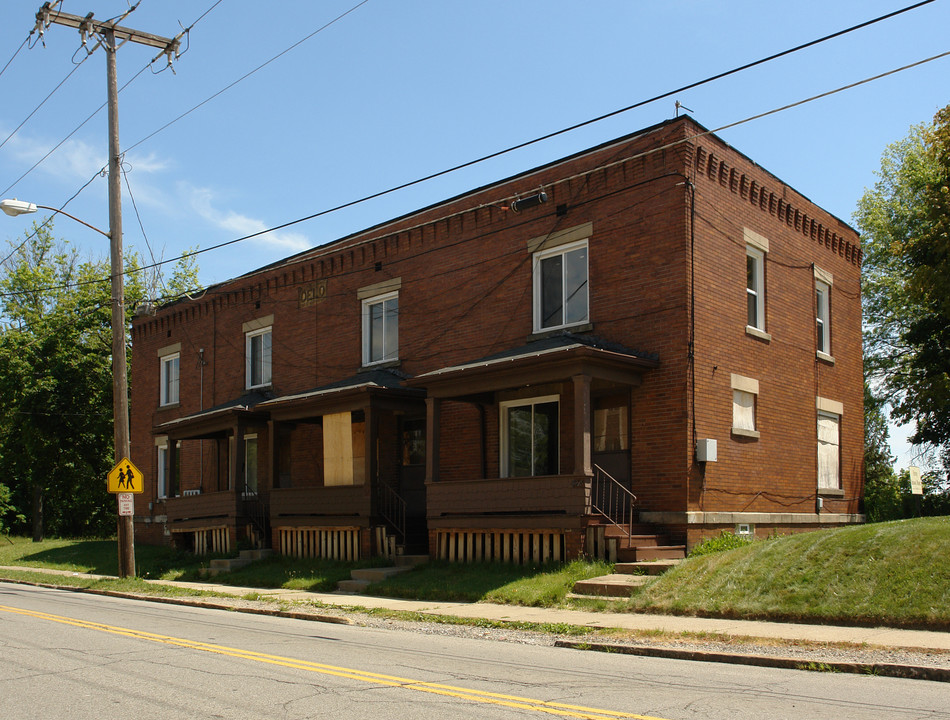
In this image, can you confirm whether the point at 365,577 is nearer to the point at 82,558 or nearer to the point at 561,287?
the point at 561,287

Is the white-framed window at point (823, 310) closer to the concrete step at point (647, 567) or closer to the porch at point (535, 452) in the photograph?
the porch at point (535, 452)

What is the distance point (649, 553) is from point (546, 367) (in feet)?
12.4

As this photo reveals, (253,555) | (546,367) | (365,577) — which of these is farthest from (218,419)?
(546,367)

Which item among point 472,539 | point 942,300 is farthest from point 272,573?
point 942,300

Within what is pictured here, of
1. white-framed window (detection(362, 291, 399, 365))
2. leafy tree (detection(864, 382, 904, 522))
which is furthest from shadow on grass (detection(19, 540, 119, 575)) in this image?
leafy tree (detection(864, 382, 904, 522))

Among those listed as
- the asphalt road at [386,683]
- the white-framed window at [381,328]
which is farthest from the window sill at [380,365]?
the asphalt road at [386,683]

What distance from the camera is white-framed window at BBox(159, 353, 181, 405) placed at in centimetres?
3272

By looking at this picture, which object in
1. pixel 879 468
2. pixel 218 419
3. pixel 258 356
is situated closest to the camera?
pixel 218 419

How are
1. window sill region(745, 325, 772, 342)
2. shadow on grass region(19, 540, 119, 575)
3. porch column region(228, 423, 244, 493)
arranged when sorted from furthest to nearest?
1. shadow on grass region(19, 540, 119, 575)
2. porch column region(228, 423, 244, 493)
3. window sill region(745, 325, 772, 342)

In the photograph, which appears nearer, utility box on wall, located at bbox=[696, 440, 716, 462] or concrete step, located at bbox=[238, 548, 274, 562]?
utility box on wall, located at bbox=[696, 440, 716, 462]

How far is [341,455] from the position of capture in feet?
73.0

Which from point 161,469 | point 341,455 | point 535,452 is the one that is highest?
point 535,452

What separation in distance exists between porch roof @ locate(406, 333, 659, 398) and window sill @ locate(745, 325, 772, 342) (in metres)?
2.80

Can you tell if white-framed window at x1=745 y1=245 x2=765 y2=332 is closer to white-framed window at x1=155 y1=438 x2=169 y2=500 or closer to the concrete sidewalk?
the concrete sidewalk
